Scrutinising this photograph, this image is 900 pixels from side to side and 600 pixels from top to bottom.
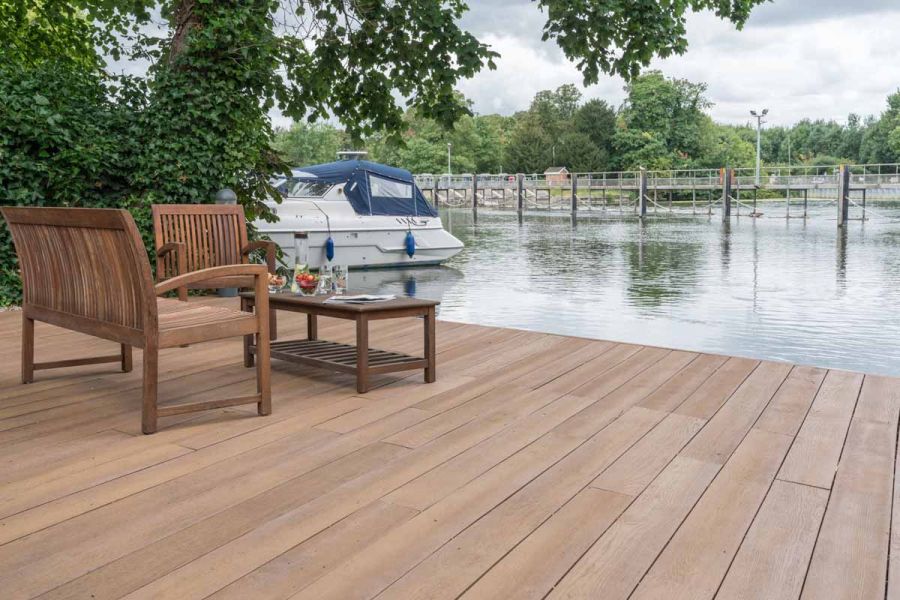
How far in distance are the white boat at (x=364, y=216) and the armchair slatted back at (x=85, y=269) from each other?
421 inches

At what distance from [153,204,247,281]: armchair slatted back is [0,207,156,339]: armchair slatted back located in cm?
121

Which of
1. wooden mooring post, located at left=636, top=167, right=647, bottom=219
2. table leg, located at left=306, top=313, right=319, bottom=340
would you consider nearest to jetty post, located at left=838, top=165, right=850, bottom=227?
wooden mooring post, located at left=636, top=167, right=647, bottom=219

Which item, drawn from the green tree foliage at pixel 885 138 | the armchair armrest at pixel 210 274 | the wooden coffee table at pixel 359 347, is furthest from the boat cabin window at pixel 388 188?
the green tree foliage at pixel 885 138

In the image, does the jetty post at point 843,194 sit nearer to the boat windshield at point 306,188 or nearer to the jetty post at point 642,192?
the jetty post at point 642,192

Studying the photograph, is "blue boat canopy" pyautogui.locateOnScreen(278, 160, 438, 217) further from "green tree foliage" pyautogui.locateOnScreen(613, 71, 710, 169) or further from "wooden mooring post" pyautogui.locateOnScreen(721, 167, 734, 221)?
"green tree foliage" pyautogui.locateOnScreen(613, 71, 710, 169)

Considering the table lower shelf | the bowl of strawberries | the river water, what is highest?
the bowl of strawberries

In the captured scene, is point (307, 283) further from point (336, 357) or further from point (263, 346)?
point (263, 346)

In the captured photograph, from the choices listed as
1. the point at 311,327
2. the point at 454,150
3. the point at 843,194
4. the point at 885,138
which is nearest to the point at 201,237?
the point at 311,327

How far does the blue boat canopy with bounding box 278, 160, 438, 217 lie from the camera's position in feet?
50.6

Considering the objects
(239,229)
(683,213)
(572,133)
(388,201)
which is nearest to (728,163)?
(572,133)

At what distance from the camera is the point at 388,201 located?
15805 mm

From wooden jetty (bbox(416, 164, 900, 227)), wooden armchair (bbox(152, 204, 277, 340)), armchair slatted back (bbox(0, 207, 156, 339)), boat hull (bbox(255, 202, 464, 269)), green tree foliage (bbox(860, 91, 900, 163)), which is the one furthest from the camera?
green tree foliage (bbox(860, 91, 900, 163))

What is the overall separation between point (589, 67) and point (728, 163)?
61868 mm

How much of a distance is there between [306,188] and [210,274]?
1314 cm
